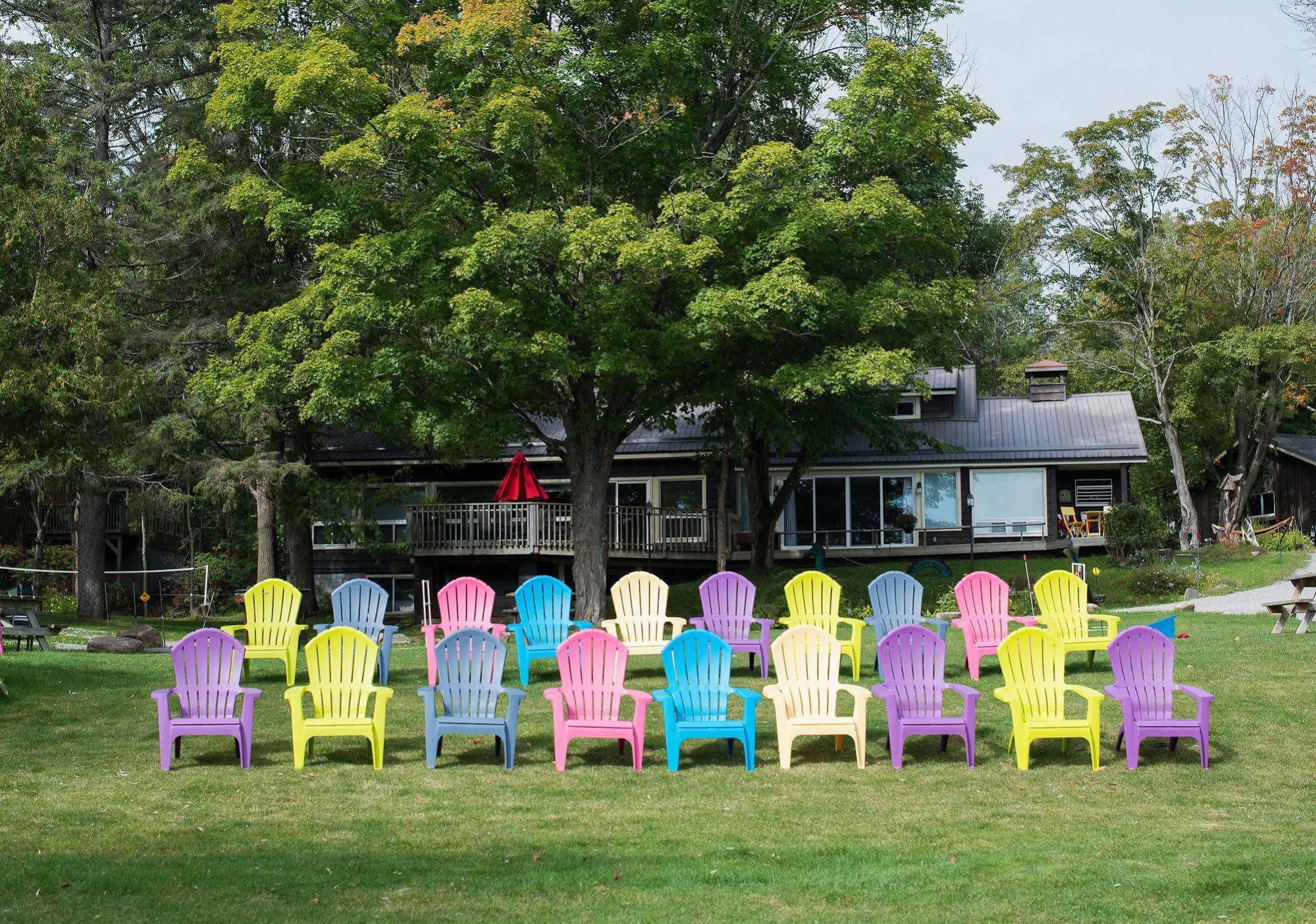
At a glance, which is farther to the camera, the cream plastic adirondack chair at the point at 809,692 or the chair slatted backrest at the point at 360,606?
the chair slatted backrest at the point at 360,606

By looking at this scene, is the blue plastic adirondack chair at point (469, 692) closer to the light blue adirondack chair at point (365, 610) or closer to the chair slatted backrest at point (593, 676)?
the chair slatted backrest at point (593, 676)

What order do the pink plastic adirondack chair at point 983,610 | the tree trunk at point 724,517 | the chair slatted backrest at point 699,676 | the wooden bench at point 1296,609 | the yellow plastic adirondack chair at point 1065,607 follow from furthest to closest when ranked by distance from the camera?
1. the tree trunk at point 724,517
2. the wooden bench at point 1296,609
3. the yellow plastic adirondack chair at point 1065,607
4. the pink plastic adirondack chair at point 983,610
5. the chair slatted backrest at point 699,676

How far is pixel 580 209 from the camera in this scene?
744 inches

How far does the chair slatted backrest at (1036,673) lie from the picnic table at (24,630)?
1263 centimetres

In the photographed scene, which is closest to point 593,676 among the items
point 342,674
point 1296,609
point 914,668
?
point 342,674

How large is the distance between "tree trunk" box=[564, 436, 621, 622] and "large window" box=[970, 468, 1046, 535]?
13577mm

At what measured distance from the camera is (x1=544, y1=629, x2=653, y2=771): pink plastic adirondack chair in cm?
959

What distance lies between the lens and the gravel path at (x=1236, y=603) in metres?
19.8

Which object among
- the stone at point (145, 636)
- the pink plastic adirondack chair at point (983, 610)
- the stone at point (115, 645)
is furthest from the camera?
the stone at point (145, 636)

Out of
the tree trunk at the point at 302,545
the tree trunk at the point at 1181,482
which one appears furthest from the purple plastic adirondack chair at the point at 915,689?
the tree trunk at the point at 1181,482

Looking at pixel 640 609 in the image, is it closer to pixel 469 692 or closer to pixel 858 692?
pixel 469 692

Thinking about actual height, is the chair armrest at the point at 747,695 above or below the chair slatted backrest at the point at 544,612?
below

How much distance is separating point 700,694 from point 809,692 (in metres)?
0.85

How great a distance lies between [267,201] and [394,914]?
1724 centimetres
